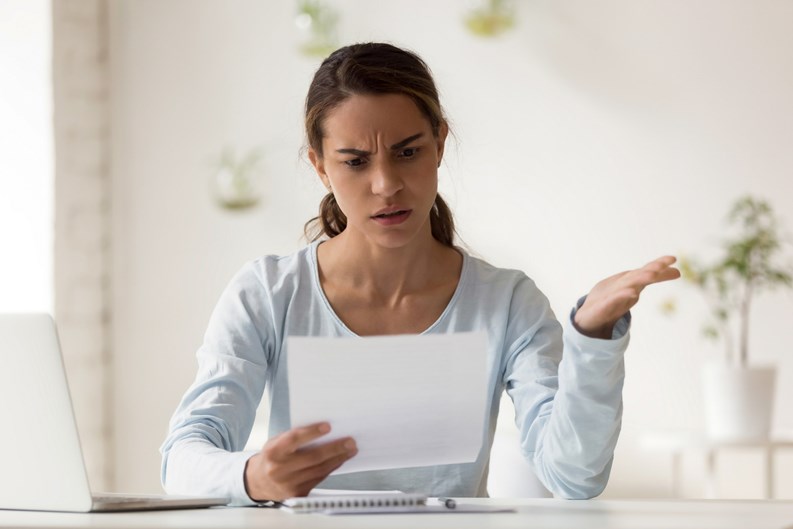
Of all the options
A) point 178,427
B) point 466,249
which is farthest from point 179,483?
point 466,249

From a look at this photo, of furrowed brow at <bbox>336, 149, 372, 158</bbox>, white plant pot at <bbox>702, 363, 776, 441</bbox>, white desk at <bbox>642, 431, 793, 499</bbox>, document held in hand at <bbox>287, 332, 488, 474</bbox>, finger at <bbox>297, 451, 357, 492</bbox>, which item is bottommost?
white desk at <bbox>642, 431, 793, 499</bbox>

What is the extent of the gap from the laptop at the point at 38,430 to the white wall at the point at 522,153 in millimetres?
2598

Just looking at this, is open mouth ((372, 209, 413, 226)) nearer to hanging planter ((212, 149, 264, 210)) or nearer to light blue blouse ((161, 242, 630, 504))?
light blue blouse ((161, 242, 630, 504))

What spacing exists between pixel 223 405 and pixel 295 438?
0.39 metres

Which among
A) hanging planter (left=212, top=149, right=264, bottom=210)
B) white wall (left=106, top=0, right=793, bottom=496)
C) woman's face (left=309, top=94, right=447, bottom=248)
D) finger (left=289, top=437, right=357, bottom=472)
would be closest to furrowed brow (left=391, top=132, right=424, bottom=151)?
woman's face (left=309, top=94, right=447, bottom=248)

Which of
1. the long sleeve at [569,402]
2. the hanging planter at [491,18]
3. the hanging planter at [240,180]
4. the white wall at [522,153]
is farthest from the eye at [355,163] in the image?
the hanging planter at [240,180]

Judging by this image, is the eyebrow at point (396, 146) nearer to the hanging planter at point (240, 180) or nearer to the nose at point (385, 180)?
the nose at point (385, 180)

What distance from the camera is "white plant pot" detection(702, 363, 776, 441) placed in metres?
2.94

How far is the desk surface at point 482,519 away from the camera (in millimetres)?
1017

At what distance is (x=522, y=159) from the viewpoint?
3.65m

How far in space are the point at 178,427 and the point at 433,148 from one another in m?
0.53

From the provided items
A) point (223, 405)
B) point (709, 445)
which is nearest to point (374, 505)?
point (223, 405)

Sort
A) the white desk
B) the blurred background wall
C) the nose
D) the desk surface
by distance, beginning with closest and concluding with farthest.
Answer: the desk surface
the nose
the white desk
the blurred background wall

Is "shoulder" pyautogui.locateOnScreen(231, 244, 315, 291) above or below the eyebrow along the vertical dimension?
below
